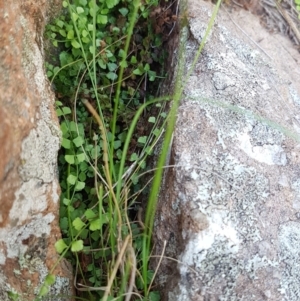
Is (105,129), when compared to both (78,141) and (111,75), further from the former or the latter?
(111,75)

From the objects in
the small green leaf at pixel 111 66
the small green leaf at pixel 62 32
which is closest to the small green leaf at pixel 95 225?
the small green leaf at pixel 111 66

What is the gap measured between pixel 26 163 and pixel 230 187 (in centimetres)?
75

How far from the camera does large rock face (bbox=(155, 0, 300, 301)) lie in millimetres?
1744

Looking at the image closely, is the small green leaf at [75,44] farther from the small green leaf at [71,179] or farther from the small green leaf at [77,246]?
the small green leaf at [77,246]

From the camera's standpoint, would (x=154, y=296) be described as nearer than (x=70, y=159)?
Yes

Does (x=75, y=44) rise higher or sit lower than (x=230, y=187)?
lower

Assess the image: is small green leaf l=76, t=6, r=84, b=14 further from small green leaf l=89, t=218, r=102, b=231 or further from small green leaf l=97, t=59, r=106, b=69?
small green leaf l=89, t=218, r=102, b=231

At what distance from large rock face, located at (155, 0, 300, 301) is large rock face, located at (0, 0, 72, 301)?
0.44m

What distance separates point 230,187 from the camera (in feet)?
6.02

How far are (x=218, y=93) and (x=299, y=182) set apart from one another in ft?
1.62

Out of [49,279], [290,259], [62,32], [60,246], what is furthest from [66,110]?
[290,259]

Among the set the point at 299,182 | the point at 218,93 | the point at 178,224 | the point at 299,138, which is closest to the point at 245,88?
the point at 218,93

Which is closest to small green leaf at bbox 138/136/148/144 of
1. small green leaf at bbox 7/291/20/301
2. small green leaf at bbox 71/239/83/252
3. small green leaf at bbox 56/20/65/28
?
small green leaf at bbox 71/239/83/252

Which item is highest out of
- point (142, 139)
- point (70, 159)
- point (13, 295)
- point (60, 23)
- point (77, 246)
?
point (60, 23)
